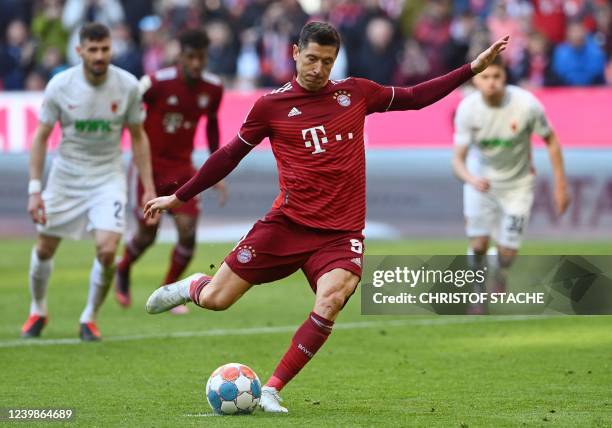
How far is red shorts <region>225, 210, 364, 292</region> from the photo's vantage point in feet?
27.8

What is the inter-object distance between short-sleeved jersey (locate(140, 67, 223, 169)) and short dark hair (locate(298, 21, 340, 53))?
18.9 feet

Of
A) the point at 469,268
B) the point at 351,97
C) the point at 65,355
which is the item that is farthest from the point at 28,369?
the point at 469,268

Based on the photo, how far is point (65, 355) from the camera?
428 inches

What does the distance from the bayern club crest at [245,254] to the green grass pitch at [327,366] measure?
3.00 feet

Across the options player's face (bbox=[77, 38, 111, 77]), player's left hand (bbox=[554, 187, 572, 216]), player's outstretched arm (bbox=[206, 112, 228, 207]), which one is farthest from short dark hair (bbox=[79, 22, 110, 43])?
player's left hand (bbox=[554, 187, 572, 216])

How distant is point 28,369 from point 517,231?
5.51m

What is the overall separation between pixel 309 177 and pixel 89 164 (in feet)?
12.8

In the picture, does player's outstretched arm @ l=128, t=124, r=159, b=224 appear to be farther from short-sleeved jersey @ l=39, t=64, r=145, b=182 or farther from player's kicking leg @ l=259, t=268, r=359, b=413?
player's kicking leg @ l=259, t=268, r=359, b=413

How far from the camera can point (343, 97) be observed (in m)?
8.57

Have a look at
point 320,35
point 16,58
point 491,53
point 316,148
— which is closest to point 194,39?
point 316,148

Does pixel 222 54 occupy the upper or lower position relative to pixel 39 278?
upper

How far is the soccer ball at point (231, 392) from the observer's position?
314 inches

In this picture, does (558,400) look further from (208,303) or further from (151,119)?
(151,119)

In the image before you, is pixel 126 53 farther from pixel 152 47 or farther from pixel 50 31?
pixel 50 31
